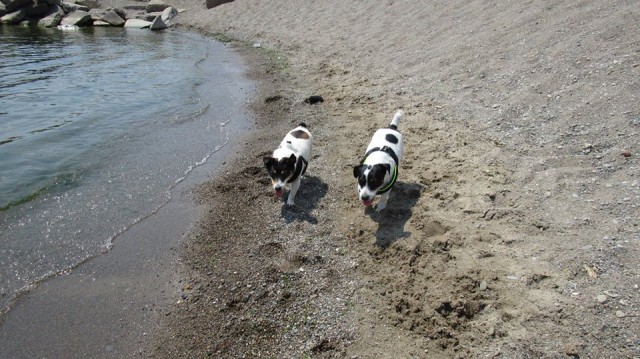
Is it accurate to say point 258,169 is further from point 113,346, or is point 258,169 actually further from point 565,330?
point 565,330

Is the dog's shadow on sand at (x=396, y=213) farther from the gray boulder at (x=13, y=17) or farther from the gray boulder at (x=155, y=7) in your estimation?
the gray boulder at (x=13, y=17)

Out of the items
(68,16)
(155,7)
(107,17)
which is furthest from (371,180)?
(155,7)

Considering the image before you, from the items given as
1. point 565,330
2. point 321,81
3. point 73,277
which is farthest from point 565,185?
point 321,81

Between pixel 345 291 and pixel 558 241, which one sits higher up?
pixel 558 241

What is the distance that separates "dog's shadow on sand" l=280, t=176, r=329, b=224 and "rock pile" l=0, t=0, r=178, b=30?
25.8 m

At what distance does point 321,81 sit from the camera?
522 inches

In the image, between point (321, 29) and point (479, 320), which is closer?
point (479, 320)

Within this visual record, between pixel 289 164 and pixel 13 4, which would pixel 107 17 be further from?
pixel 289 164

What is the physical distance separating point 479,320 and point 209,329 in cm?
290

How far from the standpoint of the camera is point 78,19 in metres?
29.5

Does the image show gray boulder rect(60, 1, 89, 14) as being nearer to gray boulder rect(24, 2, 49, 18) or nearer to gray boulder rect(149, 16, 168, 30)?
gray boulder rect(24, 2, 49, 18)

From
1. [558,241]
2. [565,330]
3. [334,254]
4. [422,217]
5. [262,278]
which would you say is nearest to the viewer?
[565,330]

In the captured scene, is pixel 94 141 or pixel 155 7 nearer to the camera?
pixel 94 141

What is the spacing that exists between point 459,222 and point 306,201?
257 cm
